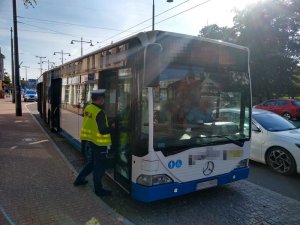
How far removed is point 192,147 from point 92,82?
9.77ft

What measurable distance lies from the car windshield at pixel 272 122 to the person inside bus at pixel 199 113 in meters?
3.09

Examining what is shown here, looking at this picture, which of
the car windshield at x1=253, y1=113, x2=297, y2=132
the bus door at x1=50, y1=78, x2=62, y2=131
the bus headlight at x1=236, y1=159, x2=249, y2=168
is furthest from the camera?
the bus door at x1=50, y1=78, x2=62, y2=131

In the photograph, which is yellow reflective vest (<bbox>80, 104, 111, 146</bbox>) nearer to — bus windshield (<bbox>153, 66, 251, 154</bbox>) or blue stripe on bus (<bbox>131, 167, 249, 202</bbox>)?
blue stripe on bus (<bbox>131, 167, 249, 202</bbox>)

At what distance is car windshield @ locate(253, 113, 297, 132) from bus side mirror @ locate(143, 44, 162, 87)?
14.4ft

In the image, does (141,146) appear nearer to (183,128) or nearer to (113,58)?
(183,128)

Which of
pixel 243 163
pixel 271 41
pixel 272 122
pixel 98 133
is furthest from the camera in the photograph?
pixel 271 41

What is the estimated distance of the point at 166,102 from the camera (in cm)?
455

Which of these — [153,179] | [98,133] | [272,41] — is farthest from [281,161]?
[272,41]

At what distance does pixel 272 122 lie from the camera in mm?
7734

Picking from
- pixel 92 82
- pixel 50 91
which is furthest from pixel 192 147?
pixel 50 91

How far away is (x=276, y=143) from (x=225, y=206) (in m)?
2.69

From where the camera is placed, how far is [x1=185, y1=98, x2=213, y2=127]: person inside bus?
477 cm

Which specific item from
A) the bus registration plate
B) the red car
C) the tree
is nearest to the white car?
the bus registration plate

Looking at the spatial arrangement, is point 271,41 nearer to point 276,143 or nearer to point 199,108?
point 276,143
